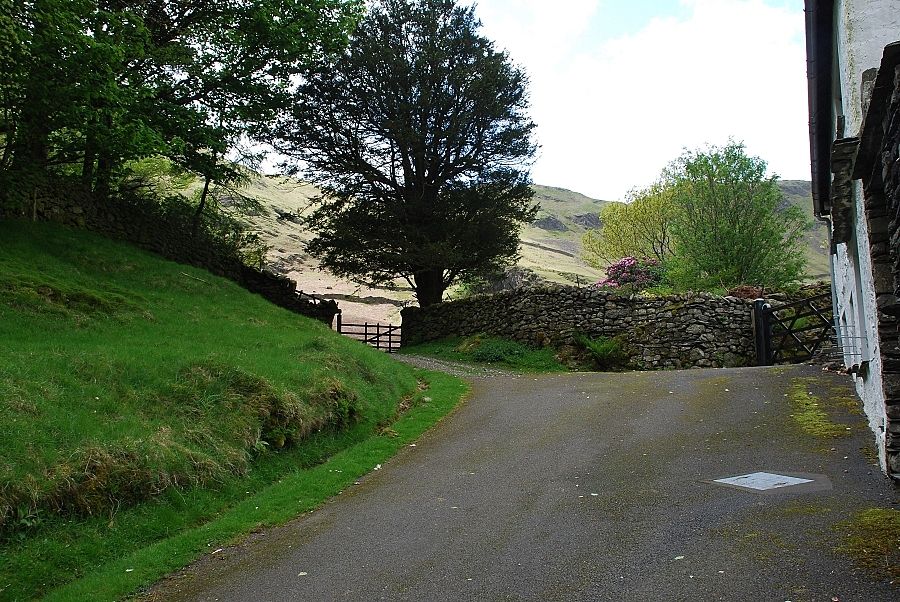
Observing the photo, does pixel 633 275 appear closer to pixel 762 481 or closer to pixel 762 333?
pixel 762 333

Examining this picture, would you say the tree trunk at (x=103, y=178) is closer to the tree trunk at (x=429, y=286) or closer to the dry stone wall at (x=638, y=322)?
the tree trunk at (x=429, y=286)

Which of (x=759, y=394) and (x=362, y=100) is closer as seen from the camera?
(x=759, y=394)

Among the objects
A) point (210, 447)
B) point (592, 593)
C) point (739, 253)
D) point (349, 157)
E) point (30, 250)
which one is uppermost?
point (349, 157)

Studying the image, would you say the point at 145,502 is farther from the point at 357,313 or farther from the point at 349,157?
the point at 357,313

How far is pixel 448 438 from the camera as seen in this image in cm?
1066

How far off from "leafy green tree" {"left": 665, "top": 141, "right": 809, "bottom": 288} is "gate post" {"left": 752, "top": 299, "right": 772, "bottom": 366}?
8394 mm

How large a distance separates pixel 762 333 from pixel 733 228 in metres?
10.8

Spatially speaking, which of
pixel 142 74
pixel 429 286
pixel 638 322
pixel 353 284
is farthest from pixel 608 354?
pixel 353 284

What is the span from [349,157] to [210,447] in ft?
65.0

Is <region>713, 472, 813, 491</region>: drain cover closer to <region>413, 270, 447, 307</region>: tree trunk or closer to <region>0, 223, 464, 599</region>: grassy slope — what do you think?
<region>0, 223, 464, 599</region>: grassy slope

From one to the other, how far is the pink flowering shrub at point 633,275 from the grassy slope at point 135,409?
60.4ft

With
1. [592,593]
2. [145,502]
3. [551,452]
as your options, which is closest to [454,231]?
[551,452]

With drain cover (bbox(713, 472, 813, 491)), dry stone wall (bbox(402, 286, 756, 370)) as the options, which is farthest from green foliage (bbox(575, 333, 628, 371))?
drain cover (bbox(713, 472, 813, 491))

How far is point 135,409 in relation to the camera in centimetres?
814
